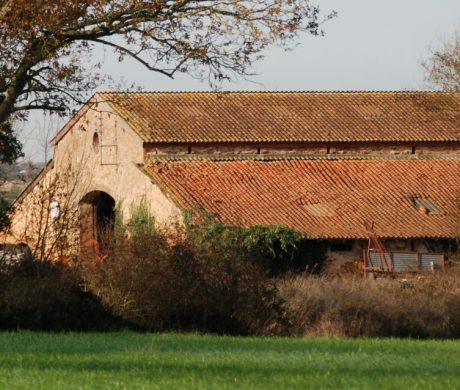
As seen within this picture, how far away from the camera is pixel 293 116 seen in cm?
4978

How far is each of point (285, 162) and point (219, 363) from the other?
1260 inches

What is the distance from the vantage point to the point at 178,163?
150ft

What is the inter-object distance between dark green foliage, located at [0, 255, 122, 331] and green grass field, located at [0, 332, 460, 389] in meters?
2.68

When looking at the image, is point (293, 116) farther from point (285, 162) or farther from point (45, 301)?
point (45, 301)

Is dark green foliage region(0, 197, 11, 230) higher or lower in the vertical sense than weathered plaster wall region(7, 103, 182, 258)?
lower

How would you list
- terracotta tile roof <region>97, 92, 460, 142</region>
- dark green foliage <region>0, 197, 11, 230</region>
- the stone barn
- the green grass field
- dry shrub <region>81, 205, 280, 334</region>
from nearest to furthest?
the green grass field → dry shrub <region>81, 205, 280, 334</region> → dark green foliage <region>0, 197, 11, 230</region> → the stone barn → terracotta tile roof <region>97, 92, 460, 142</region>

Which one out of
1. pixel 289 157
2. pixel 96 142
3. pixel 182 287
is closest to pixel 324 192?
pixel 289 157

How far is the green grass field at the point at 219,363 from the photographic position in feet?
43.2

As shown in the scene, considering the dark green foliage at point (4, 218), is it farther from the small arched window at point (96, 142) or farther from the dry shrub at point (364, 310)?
the small arched window at point (96, 142)

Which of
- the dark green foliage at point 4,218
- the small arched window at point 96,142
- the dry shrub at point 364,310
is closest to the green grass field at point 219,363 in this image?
the dry shrub at point 364,310

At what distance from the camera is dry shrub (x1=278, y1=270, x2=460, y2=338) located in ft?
85.9

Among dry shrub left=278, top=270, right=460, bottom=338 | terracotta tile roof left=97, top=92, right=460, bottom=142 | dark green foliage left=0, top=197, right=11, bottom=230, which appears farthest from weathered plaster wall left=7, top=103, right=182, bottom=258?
dry shrub left=278, top=270, right=460, bottom=338

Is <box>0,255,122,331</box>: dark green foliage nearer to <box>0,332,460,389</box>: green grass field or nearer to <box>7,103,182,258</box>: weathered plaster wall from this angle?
<box>0,332,460,389</box>: green grass field

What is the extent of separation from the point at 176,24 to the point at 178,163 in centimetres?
2457
